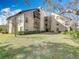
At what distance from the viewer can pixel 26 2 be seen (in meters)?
5.83

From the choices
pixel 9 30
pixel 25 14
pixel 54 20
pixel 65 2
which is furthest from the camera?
pixel 54 20

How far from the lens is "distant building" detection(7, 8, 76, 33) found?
23.9 m

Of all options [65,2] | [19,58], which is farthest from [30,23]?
[19,58]

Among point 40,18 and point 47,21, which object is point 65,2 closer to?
point 40,18

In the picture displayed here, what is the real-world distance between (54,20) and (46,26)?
194cm

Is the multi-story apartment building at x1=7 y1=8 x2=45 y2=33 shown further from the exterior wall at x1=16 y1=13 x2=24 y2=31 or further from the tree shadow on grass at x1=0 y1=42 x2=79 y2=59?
the tree shadow on grass at x1=0 y1=42 x2=79 y2=59

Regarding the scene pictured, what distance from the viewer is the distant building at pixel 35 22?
23938 millimetres

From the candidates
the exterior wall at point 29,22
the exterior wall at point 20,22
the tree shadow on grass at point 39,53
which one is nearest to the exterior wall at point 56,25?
the exterior wall at point 29,22

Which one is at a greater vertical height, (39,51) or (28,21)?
(28,21)

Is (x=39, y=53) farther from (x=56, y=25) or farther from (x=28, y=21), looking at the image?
(x=56, y=25)

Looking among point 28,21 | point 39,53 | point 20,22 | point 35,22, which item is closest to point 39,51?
point 39,53

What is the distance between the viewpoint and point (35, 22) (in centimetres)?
2759

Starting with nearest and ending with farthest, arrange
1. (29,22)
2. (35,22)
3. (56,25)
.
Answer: (29,22), (35,22), (56,25)

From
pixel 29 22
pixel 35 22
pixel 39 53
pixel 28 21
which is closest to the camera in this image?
pixel 39 53
